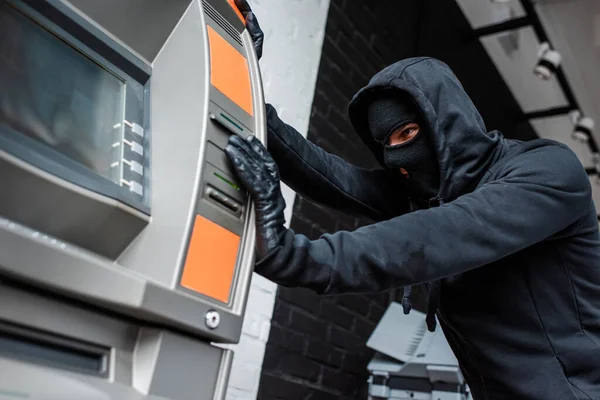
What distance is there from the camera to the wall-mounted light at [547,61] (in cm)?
389

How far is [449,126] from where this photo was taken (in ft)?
4.19

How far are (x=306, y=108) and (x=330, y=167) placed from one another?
110 centimetres

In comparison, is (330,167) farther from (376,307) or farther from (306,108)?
(376,307)

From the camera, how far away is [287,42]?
7.65 feet

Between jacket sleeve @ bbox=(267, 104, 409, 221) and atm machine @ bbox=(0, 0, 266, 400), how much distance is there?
27 cm

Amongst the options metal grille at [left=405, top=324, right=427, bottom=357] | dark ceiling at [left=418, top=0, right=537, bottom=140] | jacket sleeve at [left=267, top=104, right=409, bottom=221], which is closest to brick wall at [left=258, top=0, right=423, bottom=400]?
metal grille at [left=405, top=324, right=427, bottom=357]

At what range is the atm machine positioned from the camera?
650mm

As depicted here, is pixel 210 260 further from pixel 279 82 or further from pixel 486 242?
pixel 279 82

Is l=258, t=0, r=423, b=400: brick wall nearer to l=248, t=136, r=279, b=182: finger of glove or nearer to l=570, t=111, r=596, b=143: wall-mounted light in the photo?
l=248, t=136, r=279, b=182: finger of glove

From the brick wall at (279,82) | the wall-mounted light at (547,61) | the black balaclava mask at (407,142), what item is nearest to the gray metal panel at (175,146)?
the black balaclava mask at (407,142)

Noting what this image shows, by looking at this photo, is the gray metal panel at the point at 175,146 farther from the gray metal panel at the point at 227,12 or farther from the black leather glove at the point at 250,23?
the black leather glove at the point at 250,23

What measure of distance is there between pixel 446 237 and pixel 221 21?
48 cm

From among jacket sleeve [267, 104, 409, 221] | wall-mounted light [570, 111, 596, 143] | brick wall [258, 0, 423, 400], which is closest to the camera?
jacket sleeve [267, 104, 409, 221]

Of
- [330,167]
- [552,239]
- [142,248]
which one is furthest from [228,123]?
[552,239]
